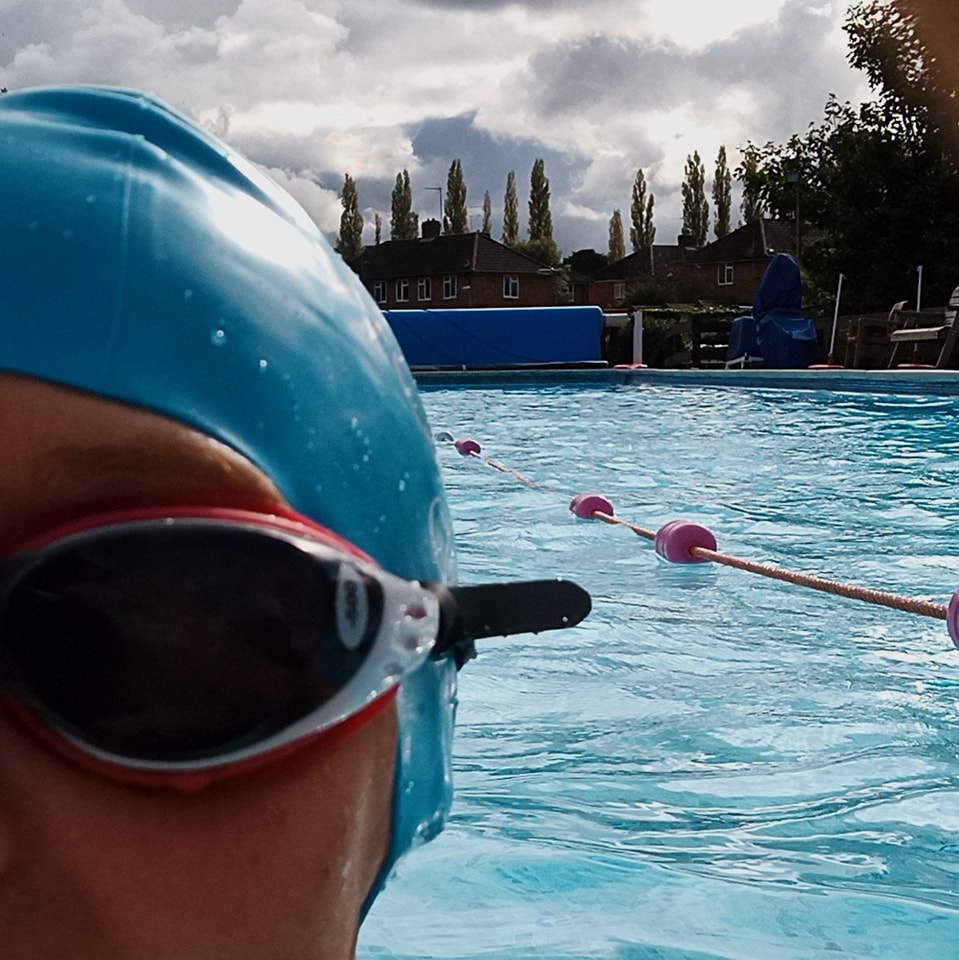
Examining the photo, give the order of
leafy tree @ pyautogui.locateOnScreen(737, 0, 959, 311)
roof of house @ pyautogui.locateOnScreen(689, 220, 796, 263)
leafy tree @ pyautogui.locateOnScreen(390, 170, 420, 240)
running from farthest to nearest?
leafy tree @ pyautogui.locateOnScreen(390, 170, 420, 240), roof of house @ pyautogui.locateOnScreen(689, 220, 796, 263), leafy tree @ pyautogui.locateOnScreen(737, 0, 959, 311)

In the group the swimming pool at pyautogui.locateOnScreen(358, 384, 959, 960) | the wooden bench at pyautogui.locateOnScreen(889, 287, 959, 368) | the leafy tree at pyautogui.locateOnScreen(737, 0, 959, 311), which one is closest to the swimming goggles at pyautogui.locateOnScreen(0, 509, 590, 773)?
the swimming pool at pyautogui.locateOnScreen(358, 384, 959, 960)

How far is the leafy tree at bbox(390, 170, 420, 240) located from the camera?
90.4m

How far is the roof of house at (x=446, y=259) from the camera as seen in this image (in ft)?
209

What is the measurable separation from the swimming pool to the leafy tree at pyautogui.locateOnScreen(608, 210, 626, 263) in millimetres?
92522

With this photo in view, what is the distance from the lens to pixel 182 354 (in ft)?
3.11

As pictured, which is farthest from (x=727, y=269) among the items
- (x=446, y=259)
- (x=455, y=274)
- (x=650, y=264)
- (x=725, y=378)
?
(x=725, y=378)

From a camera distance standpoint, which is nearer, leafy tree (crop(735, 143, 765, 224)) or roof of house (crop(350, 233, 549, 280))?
leafy tree (crop(735, 143, 765, 224))

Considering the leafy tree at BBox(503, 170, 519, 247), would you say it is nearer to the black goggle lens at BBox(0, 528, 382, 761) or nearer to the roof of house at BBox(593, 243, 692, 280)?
the roof of house at BBox(593, 243, 692, 280)

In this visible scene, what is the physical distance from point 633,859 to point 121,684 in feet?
5.43

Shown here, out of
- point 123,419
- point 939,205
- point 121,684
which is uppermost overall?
point 939,205

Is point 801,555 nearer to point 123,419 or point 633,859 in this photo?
point 633,859

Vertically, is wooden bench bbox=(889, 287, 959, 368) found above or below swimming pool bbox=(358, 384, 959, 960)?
above

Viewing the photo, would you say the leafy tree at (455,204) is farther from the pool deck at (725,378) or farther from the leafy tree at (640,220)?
the pool deck at (725,378)

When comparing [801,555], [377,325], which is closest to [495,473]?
[801,555]
